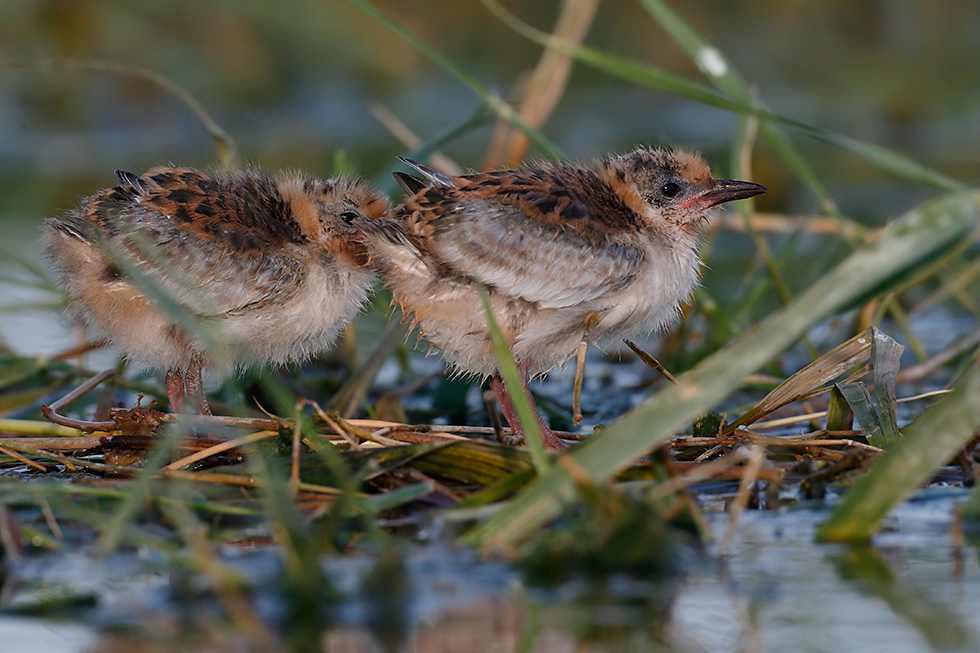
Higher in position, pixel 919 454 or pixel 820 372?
pixel 820 372

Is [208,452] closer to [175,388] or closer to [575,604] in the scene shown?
[175,388]

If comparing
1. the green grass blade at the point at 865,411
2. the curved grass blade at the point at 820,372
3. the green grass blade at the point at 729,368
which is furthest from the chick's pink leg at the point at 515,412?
the green grass blade at the point at 729,368

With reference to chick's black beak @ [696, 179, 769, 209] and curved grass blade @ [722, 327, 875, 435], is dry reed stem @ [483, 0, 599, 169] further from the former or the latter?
curved grass blade @ [722, 327, 875, 435]

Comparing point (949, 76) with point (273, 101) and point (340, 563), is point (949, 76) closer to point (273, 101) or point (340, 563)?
point (273, 101)

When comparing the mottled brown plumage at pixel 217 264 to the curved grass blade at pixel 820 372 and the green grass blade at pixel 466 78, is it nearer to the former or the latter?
the green grass blade at pixel 466 78

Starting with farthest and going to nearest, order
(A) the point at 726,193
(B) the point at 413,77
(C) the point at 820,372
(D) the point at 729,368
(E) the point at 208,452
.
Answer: (B) the point at 413,77 < (A) the point at 726,193 < (C) the point at 820,372 < (E) the point at 208,452 < (D) the point at 729,368

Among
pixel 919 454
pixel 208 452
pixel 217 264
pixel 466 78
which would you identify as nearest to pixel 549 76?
Answer: pixel 466 78

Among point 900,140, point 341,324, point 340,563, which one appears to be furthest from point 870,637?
point 900,140
